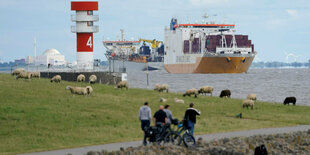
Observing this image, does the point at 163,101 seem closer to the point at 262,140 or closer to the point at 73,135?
the point at 73,135

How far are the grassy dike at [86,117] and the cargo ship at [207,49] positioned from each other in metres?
96.6

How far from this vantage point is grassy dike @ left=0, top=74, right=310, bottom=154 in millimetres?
20234

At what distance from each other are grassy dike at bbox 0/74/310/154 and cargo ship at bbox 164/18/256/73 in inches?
3804

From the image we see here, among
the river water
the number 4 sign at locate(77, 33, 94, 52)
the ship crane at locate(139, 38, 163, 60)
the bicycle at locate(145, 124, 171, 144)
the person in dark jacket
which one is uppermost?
the ship crane at locate(139, 38, 163, 60)

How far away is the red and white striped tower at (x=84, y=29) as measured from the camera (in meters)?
57.3

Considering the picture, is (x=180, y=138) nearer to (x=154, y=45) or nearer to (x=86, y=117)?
(x=86, y=117)

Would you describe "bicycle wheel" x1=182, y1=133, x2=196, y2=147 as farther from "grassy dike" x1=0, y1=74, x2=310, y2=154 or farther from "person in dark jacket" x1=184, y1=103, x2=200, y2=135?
"grassy dike" x1=0, y1=74, x2=310, y2=154

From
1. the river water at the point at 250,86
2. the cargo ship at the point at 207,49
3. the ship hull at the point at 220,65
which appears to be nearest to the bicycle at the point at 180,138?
the river water at the point at 250,86

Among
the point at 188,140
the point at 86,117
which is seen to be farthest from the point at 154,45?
the point at 188,140

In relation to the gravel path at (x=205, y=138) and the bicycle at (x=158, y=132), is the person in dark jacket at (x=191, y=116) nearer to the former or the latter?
the bicycle at (x=158, y=132)

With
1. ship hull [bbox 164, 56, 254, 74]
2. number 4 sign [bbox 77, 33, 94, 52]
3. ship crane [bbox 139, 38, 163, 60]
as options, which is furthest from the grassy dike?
ship crane [bbox 139, 38, 163, 60]

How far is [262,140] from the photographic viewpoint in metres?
18.7

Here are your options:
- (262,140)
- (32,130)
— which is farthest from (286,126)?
(32,130)

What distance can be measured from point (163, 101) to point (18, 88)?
31.4 ft
